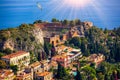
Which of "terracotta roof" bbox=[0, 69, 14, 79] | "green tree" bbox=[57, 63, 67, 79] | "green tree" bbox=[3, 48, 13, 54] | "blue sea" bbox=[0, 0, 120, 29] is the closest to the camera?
"terracotta roof" bbox=[0, 69, 14, 79]

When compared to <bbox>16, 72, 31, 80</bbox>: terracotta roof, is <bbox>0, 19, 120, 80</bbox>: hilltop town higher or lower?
higher

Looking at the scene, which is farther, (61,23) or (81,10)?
(81,10)

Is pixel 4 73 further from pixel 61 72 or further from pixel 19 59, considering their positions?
pixel 61 72

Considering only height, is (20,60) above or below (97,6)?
below

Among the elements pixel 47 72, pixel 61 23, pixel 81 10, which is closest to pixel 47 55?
pixel 47 72

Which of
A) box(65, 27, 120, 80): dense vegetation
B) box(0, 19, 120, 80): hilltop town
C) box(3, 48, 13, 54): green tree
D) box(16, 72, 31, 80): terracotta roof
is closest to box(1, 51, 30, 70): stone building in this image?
box(0, 19, 120, 80): hilltop town

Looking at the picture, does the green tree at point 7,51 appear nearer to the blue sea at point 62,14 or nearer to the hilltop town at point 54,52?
the hilltop town at point 54,52

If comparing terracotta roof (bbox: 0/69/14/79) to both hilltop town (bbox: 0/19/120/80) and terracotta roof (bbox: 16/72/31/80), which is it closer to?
hilltop town (bbox: 0/19/120/80)

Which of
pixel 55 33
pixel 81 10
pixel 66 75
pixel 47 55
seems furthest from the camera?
pixel 81 10

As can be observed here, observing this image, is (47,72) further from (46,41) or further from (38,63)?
(46,41)
